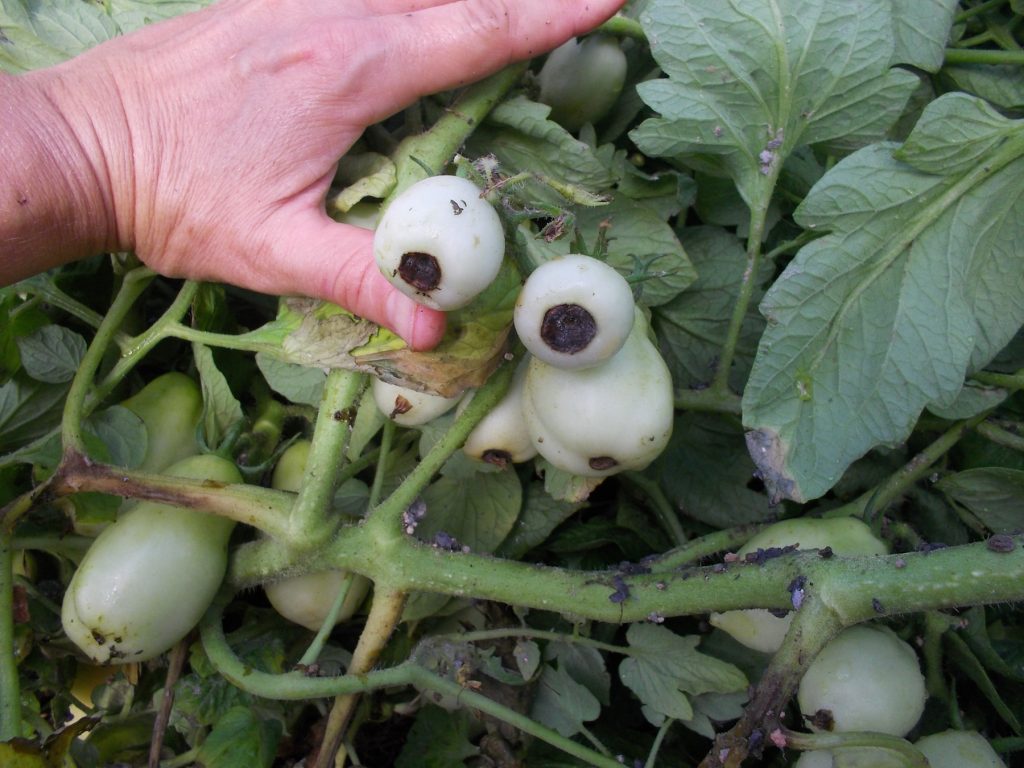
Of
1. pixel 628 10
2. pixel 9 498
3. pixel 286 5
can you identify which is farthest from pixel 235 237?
pixel 628 10

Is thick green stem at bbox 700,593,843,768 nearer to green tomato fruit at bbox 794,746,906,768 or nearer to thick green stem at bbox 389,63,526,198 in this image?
green tomato fruit at bbox 794,746,906,768

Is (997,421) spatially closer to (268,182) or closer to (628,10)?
(628,10)

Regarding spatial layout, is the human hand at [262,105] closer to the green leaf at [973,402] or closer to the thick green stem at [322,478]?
the thick green stem at [322,478]

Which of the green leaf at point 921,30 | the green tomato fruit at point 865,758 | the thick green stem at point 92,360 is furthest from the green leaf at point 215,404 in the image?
the green leaf at point 921,30

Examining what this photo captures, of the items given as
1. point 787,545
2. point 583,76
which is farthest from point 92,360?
point 787,545

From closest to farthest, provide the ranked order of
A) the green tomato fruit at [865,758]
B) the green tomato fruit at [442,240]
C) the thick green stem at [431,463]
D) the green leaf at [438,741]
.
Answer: the green tomato fruit at [442,240], the green tomato fruit at [865,758], the thick green stem at [431,463], the green leaf at [438,741]

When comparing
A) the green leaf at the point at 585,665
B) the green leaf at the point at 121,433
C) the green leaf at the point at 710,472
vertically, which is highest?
the green leaf at the point at 121,433
